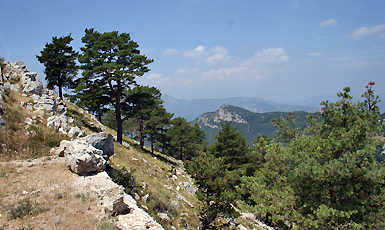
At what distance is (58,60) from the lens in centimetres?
2452

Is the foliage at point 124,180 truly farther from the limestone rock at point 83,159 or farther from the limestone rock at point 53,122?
the limestone rock at point 53,122

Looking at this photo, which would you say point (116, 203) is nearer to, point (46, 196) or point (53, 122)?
point (46, 196)

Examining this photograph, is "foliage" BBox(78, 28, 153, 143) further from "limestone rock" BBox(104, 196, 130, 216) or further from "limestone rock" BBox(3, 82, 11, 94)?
"limestone rock" BBox(104, 196, 130, 216)

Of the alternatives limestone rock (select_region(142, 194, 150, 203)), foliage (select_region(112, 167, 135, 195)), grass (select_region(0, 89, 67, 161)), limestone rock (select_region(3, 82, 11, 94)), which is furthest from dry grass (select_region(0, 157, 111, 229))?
limestone rock (select_region(3, 82, 11, 94))

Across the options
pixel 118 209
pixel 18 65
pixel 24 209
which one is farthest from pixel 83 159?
pixel 18 65

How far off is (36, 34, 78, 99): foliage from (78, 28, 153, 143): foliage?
19.5 ft

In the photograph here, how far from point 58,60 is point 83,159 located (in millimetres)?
22261

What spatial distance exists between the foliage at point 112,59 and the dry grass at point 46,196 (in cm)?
1213

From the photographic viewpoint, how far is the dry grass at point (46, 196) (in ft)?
18.2

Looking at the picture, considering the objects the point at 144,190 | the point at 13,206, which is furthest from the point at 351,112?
the point at 13,206

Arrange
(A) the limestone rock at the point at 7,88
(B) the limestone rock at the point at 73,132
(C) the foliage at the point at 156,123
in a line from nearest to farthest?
(B) the limestone rock at the point at 73,132 < (A) the limestone rock at the point at 7,88 < (C) the foliage at the point at 156,123

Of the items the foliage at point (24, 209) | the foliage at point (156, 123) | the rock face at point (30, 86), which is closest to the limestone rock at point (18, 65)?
the rock face at point (30, 86)

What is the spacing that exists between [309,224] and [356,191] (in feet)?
9.13

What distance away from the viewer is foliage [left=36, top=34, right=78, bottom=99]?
2402cm
